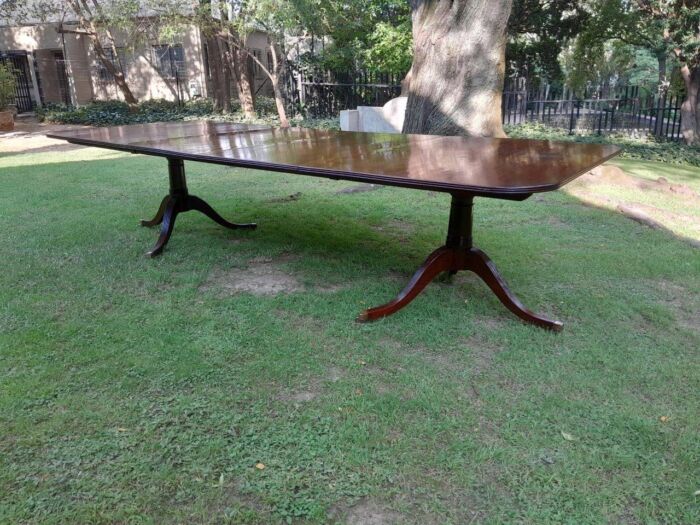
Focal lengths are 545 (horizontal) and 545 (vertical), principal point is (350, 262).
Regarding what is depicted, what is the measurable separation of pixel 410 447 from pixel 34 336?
2007mm

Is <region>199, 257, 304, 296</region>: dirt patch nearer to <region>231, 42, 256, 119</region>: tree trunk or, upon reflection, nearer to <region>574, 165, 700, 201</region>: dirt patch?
<region>574, 165, 700, 201</region>: dirt patch

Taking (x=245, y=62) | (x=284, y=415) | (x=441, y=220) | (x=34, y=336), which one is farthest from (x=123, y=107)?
(x=284, y=415)

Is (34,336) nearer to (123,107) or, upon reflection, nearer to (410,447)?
(410,447)

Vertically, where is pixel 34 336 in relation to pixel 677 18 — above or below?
below

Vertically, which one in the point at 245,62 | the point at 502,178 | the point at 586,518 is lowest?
the point at 586,518

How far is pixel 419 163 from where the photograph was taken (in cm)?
271

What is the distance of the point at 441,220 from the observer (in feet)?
16.5

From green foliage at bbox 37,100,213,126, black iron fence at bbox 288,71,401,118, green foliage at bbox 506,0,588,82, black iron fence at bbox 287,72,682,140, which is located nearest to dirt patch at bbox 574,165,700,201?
black iron fence at bbox 287,72,682,140

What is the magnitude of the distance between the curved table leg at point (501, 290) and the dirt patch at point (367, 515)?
4.98 feet

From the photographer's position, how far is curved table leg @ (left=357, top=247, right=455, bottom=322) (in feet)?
9.67

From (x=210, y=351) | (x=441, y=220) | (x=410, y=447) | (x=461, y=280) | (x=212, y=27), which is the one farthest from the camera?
(x=212, y=27)

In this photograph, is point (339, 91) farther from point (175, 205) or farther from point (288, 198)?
point (175, 205)

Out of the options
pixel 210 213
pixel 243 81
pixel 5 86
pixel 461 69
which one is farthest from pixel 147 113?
pixel 210 213

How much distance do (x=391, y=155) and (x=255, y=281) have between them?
1230mm
